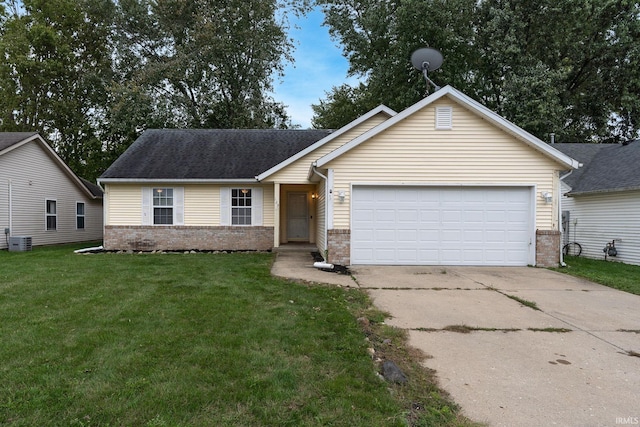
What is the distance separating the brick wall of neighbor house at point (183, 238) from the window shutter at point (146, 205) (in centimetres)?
Result: 28

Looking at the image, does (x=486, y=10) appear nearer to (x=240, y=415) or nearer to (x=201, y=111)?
(x=201, y=111)

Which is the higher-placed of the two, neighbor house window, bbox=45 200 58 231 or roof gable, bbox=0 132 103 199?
roof gable, bbox=0 132 103 199

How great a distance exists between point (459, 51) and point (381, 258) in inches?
651

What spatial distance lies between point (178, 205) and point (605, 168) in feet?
52.4

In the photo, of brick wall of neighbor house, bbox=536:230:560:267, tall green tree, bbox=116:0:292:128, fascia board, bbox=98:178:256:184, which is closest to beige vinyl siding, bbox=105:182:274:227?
fascia board, bbox=98:178:256:184

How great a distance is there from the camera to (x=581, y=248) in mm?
13562

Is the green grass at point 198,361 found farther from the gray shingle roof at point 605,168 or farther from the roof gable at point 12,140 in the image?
the gray shingle roof at point 605,168

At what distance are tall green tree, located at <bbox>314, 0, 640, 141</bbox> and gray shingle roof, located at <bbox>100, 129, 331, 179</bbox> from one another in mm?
8689

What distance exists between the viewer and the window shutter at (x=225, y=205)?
13586 millimetres

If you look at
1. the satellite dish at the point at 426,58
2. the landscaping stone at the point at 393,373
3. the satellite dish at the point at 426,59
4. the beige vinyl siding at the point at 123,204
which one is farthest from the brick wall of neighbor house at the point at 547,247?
the beige vinyl siding at the point at 123,204

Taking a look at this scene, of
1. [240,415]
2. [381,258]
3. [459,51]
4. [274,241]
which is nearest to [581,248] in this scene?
[381,258]

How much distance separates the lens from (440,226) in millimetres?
9703

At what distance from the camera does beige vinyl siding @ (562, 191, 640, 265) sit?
447 inches

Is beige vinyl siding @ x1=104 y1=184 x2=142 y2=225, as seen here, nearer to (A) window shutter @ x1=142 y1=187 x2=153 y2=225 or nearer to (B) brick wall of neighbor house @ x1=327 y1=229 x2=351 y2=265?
(A) window shutter @ x1=142 y1=187 x2=153 y2=225
